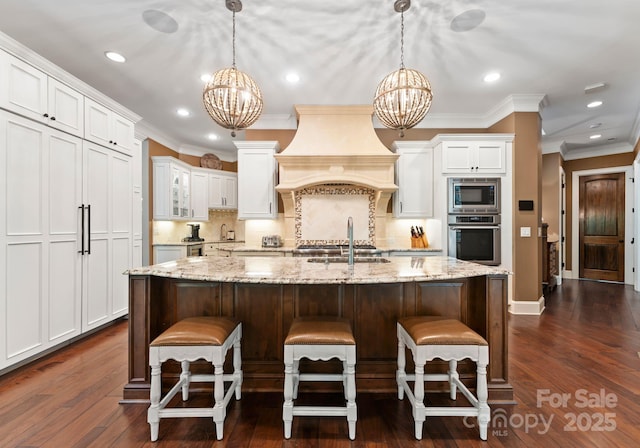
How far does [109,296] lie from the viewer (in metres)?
3.47

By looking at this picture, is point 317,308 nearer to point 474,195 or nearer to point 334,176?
point 334,176

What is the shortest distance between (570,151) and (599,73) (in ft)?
13.7

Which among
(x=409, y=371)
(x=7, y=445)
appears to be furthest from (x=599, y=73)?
(x=7, y=445)

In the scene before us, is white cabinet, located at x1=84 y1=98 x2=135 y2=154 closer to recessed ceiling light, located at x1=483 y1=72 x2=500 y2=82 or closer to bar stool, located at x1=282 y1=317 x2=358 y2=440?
bar stool, located at x1=282 y1=317 x2=358 y2=440

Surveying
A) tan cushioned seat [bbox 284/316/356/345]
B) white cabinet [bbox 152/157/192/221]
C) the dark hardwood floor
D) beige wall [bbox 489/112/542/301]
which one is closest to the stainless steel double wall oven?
beige wall [bbox 489/112/542/301]

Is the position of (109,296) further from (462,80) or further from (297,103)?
(462,80)

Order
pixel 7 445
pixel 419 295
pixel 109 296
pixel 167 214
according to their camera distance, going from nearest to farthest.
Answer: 1. pixel 7 445
2. pixel 419 295
3. pixel 109 296
4. pixel 167 214

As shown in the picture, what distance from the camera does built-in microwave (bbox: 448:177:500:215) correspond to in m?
4.21

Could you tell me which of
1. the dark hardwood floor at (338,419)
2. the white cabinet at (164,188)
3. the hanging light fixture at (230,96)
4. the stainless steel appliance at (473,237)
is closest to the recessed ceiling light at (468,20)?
the hanging light fixture at (230,96)

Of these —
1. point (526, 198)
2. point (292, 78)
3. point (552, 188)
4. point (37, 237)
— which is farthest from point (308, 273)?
point (552, 188)

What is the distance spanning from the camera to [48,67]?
274 cm

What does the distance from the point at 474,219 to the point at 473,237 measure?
258mm

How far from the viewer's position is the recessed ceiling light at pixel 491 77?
11.5 feet

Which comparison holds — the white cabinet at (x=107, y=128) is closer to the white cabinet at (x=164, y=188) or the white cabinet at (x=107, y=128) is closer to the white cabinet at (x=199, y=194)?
the white cabinet at (x=164, y=188)
